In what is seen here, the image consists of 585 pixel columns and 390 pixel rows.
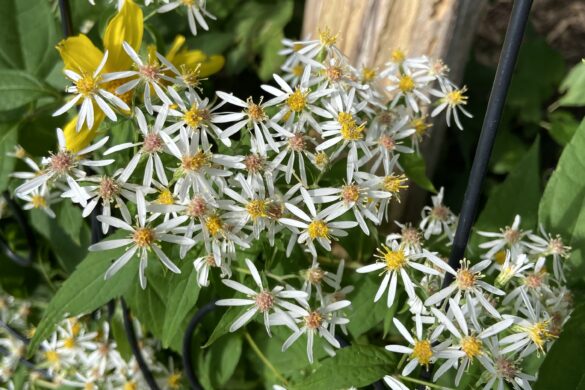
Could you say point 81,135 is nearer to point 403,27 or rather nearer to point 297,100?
point 297,100

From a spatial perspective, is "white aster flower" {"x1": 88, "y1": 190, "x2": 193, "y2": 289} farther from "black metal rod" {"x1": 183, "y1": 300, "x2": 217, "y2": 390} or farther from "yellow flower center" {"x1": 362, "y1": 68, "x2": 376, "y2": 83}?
"yellow flower center" {"x1": 362, "y1": 68, "x2": 376, "y2": 83}

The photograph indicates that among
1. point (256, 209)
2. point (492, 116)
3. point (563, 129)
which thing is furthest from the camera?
point (563, 129)

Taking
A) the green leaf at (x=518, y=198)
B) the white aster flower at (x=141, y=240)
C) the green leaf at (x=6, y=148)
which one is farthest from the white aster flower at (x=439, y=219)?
the green leaf at (x=6, y=148)

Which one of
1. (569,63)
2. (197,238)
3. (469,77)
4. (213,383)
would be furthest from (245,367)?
(569,63)

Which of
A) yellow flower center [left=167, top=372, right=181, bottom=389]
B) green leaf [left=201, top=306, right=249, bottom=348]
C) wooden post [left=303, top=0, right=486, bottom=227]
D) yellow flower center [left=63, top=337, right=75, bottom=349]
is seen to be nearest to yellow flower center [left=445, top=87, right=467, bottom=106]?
wooden post [left=303, top=0, right=486, bottom=227]

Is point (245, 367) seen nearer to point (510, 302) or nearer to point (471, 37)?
point (510, 302)

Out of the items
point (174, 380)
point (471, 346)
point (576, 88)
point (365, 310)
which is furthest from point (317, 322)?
point (576, 88)
